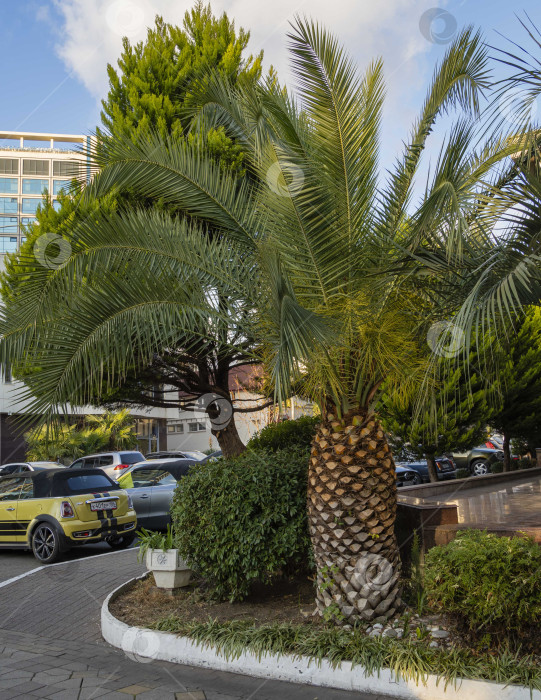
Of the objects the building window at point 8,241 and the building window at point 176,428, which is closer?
the building window at point 176,428

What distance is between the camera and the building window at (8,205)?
86438 millimetres

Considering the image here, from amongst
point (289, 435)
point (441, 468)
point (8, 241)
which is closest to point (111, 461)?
point (441, 468)

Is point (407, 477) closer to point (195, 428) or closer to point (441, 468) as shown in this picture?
point (441, 468)

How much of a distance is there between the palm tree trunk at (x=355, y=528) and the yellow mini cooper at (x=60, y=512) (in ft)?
19.3

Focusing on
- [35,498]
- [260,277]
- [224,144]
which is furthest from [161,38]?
[35,498]

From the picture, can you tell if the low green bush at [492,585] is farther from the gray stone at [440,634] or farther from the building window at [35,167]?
the building window at [35,167]

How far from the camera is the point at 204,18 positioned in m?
10.9

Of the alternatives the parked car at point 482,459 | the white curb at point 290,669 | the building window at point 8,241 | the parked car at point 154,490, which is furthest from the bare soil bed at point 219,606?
the building window at point 8,241

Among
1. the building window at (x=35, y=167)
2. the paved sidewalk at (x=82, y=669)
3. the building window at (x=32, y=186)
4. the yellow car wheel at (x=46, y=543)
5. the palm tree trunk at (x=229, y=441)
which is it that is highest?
the building window at (x=35, y=167)

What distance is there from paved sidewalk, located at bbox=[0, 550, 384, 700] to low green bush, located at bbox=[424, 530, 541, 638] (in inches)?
36.3

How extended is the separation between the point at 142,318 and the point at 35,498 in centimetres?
648

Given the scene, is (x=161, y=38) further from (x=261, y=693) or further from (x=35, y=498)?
(x=261, y=693)

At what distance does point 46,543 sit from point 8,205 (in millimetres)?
85835

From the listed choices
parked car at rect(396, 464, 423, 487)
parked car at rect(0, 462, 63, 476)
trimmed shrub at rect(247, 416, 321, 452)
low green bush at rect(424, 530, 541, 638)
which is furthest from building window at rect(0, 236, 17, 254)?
low green bush at rect(424, 530, 541, 638)
